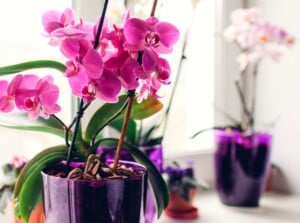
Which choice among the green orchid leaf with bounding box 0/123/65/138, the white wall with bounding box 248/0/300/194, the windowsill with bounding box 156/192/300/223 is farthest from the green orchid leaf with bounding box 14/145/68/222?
the white wall with bounding box 248/0/300/194

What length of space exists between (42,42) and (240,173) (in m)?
0.56

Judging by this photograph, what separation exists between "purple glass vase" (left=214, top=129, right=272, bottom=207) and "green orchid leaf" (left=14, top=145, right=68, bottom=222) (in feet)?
1.83

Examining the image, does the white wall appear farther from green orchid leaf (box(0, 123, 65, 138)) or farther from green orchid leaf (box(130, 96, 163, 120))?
green orchid leaf (box(0, 123, 65, 138))

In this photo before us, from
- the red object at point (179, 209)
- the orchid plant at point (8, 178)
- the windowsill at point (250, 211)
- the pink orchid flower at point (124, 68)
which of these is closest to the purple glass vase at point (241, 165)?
the windowsill at point (250, 211)

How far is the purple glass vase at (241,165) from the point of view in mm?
1287

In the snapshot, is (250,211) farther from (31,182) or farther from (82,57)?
(82,57)

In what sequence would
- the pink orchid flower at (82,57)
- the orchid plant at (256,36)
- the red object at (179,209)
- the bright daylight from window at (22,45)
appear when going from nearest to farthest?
the pink orchid flower at (82,57)
the bright daylight from window at (22,45)
the red object at (179,209)
the orchid plant at (256,36)

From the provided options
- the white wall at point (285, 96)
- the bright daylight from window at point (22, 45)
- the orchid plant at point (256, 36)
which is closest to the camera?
the bright daylight from window at point (22, 45)

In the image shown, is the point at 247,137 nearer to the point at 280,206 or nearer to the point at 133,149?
the point at 280,206

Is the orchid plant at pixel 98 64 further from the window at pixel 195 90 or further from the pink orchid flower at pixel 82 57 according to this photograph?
the window at pixel 195 90

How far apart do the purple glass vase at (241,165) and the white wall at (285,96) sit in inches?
7.2

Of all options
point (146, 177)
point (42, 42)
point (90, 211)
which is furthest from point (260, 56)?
point (90, 211)

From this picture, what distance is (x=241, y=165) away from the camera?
50.8 inches

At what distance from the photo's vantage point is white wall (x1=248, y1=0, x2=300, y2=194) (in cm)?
145
